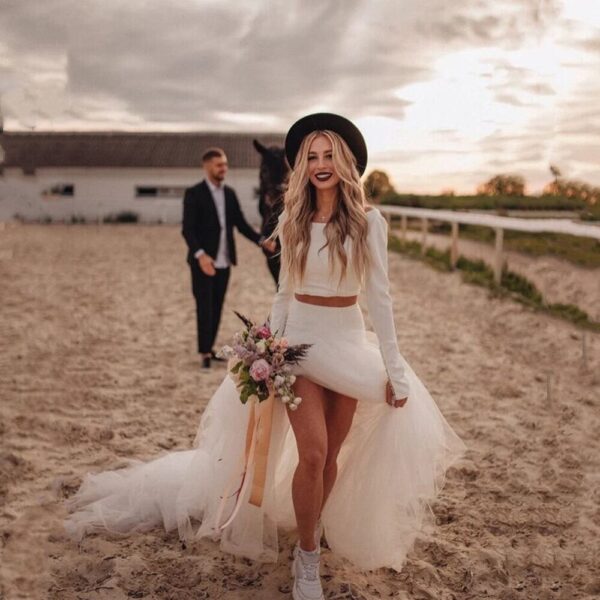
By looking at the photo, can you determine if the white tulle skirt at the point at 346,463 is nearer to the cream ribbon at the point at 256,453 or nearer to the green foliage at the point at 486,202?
the cream ribbon at the point at 256,453

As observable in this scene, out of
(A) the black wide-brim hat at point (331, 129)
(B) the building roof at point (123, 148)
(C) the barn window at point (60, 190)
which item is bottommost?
(A) the black wide-brim hat at point (331, 129)

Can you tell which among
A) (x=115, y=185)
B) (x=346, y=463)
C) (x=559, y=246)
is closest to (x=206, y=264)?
(x=346, y=463)

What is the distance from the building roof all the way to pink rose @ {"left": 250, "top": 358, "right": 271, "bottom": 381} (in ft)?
96.3

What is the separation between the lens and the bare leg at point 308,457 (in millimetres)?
2424

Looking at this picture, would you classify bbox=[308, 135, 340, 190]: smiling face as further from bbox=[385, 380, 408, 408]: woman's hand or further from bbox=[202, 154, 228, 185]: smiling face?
bbox=[202, 154, 228, 185]: smiling face

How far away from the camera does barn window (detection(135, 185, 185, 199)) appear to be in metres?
30.5

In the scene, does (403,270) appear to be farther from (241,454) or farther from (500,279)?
Answer: (241,454)

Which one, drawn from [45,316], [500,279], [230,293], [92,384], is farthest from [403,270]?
[92,384]

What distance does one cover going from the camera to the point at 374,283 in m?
2.55

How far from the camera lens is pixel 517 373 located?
5.80 metres

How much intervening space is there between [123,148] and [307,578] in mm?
34905

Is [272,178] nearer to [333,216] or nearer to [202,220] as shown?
[202,220]

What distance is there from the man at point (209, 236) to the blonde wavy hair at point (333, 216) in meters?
3.05

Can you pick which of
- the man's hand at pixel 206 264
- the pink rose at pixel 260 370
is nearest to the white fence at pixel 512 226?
the man's hand at pixel 206 264
